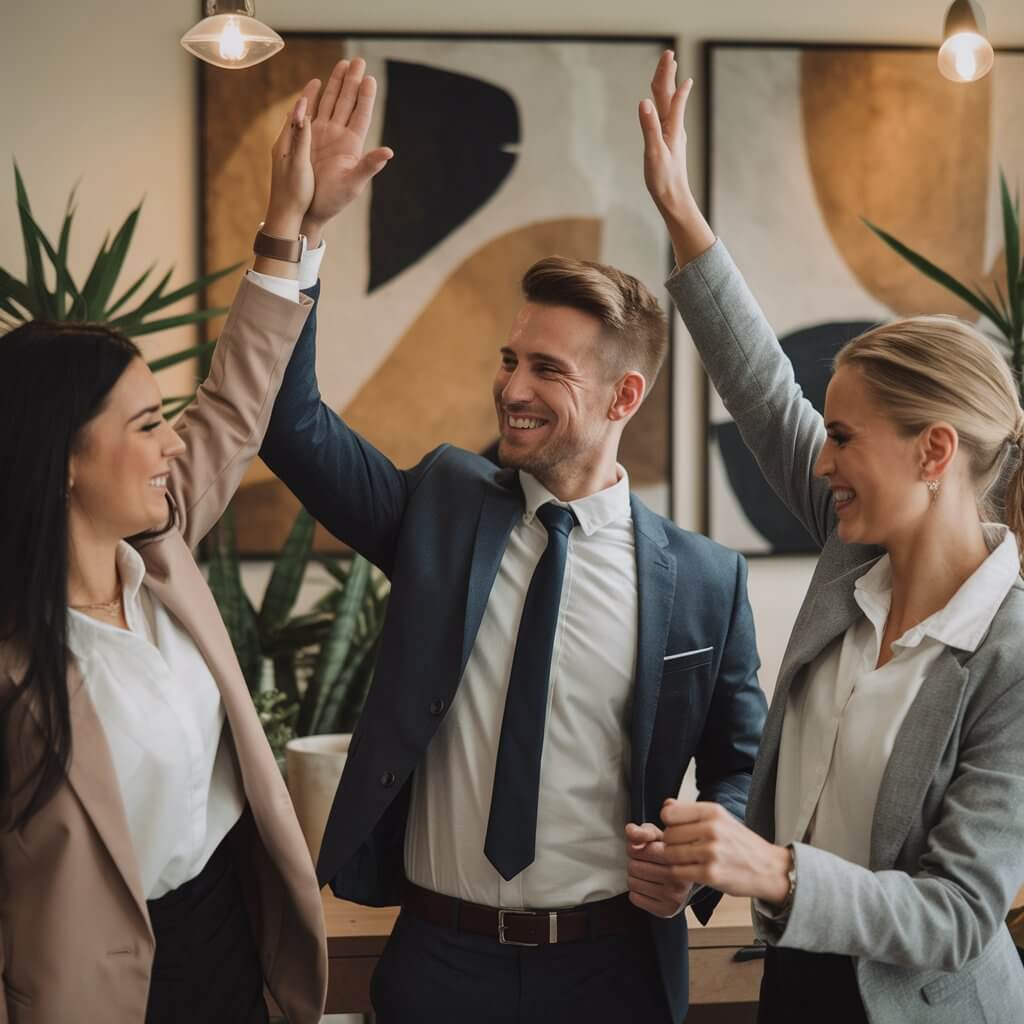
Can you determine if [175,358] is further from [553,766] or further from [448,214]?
[553,766]

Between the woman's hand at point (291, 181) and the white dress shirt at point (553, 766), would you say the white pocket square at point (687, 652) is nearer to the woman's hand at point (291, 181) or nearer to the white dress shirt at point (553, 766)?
the white dress shirt at point (553, 766)

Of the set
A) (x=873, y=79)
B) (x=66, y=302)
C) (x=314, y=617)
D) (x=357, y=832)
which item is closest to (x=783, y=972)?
(x=357, y=832)

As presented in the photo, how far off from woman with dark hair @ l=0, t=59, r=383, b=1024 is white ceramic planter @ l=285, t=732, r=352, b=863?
572mm

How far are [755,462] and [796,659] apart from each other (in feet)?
6.52

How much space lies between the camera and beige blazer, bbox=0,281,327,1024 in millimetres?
1346

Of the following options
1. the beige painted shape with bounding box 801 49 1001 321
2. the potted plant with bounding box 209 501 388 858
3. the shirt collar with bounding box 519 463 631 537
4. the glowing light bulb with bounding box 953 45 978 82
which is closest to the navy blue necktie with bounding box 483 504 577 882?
the shirt collar with bounding box 519 463 631 537

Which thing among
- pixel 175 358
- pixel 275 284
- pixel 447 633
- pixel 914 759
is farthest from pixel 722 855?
pixel 175 358

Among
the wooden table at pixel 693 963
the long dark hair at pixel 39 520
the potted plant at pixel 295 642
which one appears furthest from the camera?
the potted plant at pixel 295 642

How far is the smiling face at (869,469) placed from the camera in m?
1.46

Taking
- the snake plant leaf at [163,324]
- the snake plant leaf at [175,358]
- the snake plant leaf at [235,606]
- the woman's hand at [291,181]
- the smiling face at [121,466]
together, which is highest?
the woman's hand at [291,181]

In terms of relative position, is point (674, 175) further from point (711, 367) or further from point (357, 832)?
point (357, 832)

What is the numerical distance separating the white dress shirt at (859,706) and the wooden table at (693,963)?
0.69m

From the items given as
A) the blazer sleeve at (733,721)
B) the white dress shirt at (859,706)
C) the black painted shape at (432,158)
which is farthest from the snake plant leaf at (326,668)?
the white dress shirt at (859,706)

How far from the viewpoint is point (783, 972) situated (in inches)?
61.3
